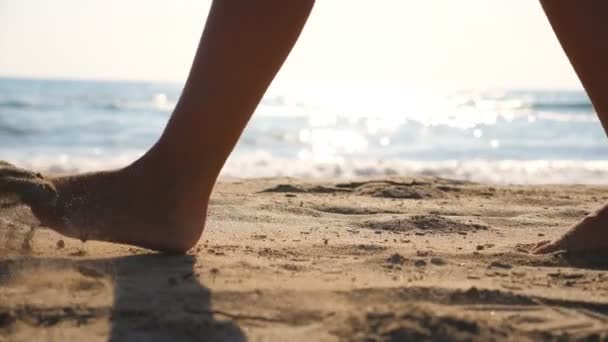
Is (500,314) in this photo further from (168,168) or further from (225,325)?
(168,168)

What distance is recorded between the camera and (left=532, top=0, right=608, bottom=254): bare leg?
1616mm

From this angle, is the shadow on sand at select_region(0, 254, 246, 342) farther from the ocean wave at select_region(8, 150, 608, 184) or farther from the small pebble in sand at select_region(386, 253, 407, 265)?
the ocean wave at select_region(8, 150, 608, 184)

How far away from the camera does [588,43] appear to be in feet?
5.35

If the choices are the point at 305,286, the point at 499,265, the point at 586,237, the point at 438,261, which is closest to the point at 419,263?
the point at 438,261

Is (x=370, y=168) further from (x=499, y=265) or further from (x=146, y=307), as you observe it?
(x=146, y=307)

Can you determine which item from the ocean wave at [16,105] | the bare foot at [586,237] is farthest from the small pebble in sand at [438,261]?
the ocean wave at [16,105]

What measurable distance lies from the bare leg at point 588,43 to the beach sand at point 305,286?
283 mm

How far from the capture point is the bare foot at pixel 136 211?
5.24 ft

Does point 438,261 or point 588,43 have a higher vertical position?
point 588,43

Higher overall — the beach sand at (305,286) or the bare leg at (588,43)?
the bare leg at (588,43)

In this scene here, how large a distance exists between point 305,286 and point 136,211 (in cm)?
44

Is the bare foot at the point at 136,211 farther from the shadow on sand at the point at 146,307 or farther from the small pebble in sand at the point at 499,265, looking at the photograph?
the small pebble in sand at the point at 499,265

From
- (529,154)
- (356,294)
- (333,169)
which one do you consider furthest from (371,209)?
(529,154)

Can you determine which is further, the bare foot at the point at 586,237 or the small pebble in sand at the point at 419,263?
the bare foot at the point at 586,237
